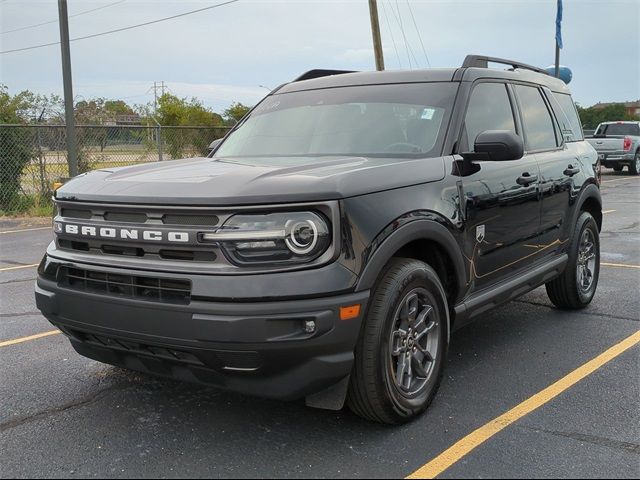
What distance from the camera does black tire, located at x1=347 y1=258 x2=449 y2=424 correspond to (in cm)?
307

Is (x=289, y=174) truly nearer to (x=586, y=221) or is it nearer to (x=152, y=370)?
(x=152, y=370)

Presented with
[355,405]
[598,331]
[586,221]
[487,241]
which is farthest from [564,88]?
[355,405]

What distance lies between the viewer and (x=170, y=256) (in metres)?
2.98

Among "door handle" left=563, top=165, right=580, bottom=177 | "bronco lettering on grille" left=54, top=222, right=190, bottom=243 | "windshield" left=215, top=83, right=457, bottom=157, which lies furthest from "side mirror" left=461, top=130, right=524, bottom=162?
"bronco lettering on grille" left=54, top=222, right=190, bottom=243

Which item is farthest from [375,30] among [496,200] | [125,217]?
[125,217]

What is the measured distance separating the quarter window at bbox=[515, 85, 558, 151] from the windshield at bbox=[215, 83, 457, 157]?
998 millimetres

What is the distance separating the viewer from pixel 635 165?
2492 centimetres

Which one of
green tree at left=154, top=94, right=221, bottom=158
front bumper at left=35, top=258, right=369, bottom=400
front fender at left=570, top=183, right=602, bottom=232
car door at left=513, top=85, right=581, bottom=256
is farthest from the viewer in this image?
green tree at left=154, top=94, right=221, bottom=158

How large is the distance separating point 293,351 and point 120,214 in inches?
43.5

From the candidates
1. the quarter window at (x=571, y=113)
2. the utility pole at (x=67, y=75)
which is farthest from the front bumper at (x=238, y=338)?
the utility pole at (x=67, y=75)

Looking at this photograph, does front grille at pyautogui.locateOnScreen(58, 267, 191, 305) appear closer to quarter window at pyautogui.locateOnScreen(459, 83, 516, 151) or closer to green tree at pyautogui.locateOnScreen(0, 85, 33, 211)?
quarter window at pyautogui.locateOnScreen(459, 83, 516, 151)

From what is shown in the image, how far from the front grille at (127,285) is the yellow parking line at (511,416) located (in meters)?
1.34

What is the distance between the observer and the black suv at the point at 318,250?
2.84m

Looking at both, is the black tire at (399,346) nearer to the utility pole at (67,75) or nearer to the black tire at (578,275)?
the black tire at (578,275)
